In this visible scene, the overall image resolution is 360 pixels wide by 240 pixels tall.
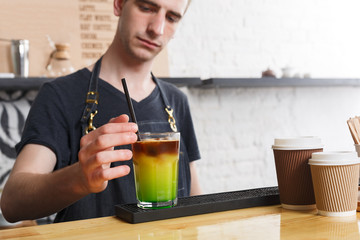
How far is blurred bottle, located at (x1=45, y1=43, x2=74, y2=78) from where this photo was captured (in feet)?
9.00

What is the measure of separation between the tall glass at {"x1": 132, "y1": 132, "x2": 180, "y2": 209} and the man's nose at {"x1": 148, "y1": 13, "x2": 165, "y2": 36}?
2.25 ft

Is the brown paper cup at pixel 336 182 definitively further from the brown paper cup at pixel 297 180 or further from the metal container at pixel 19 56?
the metal container at pixel 19 56

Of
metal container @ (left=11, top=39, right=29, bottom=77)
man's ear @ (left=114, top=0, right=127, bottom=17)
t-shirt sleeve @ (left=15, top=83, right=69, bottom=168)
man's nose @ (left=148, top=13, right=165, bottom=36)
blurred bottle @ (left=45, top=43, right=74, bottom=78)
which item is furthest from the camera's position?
blurred bottle @ (left=45, top=43, right=74, bottom=78)

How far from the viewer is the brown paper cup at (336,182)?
0.93 meters

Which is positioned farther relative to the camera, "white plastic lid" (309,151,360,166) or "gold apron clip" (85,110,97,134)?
"gold apron clip" (85,110,97,134)

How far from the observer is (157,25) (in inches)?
61.2

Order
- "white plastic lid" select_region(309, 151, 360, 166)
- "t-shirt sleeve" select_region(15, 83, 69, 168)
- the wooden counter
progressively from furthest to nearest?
1. "t-shirt sleeve" select_region(15, 83, 69, 168)
2. "white plastic lid" select_region(309, 151, 360, 166)
3. the wooden counter

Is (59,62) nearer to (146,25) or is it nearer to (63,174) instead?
(146,25)

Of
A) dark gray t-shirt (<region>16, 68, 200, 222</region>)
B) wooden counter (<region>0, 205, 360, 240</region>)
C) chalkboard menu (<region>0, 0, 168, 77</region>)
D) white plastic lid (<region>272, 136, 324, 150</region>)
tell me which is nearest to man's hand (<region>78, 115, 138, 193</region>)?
wooden counter (<region>0, 205, 360, 240</region>)

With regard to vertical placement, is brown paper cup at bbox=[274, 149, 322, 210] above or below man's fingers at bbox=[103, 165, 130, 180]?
below

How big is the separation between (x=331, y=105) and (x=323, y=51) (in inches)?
20.4

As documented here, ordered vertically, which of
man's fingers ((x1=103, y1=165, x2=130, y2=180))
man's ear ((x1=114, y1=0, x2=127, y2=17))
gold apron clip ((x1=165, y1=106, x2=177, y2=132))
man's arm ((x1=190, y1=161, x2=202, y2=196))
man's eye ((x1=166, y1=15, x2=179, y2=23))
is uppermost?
man's ear ((x1=114, y1=0, x2=127, y2=17))

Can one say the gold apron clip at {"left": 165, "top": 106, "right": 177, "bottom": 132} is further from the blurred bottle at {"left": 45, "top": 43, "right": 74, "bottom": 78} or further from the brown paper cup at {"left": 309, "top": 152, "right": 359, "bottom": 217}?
the blurred bottle at {"left": 45, "top": 43, "right": 74, "bottom": 78}

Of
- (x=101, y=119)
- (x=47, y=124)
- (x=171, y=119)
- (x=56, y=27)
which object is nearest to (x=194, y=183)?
(x=171, y=119)
